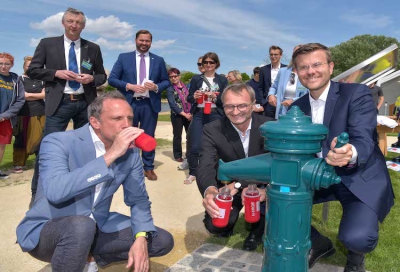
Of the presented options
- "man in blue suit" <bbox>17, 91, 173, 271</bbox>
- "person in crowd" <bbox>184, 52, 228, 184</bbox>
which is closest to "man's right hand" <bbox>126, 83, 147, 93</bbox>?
"person in crowd" <bbox>184, 52, 228, 184</bbox>

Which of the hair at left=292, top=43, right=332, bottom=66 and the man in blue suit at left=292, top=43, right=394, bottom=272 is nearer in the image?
the man in blue suit at left=292, top=43, right=394, bottom=272

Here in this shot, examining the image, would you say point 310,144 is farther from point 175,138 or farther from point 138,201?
point 175,138

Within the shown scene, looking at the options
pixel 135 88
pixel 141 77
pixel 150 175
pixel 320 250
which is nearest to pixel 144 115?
A: pixel 135 88

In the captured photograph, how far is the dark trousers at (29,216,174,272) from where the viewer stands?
2.29m

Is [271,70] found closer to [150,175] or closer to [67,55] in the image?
[150,175]

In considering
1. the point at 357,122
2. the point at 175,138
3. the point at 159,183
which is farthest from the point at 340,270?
the point at 175,138

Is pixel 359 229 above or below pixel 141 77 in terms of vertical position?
below

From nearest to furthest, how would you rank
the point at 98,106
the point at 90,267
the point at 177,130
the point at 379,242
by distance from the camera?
the point at 98,106
the point at 90,267
the point at 379,242
the point at 177,130

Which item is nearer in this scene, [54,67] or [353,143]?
[353,143]

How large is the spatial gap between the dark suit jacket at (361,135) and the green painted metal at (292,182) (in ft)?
2.89

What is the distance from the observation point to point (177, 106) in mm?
7211

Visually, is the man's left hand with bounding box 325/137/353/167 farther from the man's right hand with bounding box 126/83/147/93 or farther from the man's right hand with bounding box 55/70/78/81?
the man's right hand with bounding box 126/83/147/93

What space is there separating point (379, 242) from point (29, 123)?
5.65 meters

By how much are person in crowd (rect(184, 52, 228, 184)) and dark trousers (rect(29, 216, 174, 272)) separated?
3.04 metres
